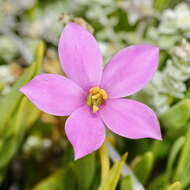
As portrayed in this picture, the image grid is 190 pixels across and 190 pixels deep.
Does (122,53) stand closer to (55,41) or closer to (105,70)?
(105,70)

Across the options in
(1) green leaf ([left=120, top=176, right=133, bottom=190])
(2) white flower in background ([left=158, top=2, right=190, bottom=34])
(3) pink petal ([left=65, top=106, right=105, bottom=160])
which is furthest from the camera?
(2) white flower in background ([left=158, top=2, right=190, bottom=34])

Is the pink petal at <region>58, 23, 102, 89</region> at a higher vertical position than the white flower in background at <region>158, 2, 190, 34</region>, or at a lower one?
higher

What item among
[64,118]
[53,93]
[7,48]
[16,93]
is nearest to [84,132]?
[53,93]

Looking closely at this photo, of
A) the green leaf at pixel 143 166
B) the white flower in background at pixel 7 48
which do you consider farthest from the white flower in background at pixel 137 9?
the green leaf at pixel 143 166

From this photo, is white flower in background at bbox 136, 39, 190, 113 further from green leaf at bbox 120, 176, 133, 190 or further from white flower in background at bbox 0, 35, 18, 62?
white flower in background at bbox 0, 35, 18, 62

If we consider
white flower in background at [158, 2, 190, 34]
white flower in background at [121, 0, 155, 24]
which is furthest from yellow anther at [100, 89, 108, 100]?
white flower in background at [121, 0, 155, 24]

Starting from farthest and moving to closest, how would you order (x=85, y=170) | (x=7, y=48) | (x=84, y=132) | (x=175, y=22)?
(x=7, y=48) < (x=175, y=22) < (x=85, y=170) < (x=84, y=132)

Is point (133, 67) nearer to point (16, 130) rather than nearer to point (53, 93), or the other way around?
point (53, 93)
